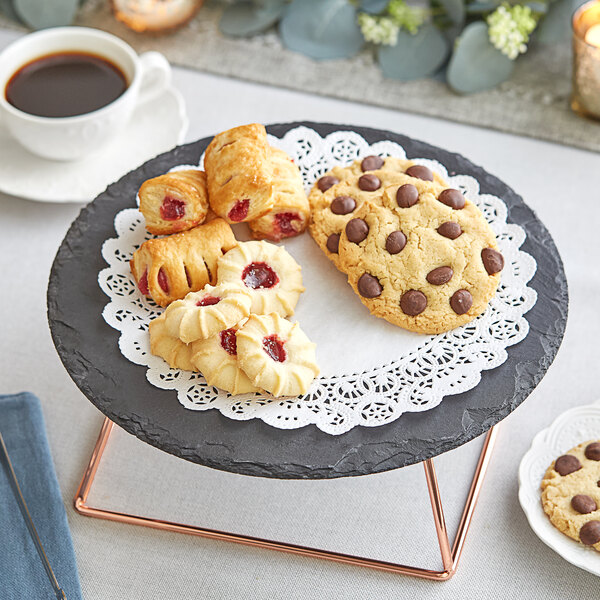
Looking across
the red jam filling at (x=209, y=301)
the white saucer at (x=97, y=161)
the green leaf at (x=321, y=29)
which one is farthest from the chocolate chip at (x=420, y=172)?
the green leaf at (x=321, y=29)

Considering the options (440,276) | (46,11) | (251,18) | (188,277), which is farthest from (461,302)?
(46,11)

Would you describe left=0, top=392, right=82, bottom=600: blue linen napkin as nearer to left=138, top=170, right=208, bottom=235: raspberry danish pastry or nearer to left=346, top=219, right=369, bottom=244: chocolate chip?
left=138, top=170, right=208, bottom=235: raspberry danish pastry

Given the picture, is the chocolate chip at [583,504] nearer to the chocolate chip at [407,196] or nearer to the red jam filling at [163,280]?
the chocolate chip at [407,196]

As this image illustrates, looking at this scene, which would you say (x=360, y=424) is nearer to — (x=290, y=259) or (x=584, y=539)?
(x=290, y=259)

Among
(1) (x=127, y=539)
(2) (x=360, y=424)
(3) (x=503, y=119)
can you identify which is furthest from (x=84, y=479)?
(3) (x=503, y=119)

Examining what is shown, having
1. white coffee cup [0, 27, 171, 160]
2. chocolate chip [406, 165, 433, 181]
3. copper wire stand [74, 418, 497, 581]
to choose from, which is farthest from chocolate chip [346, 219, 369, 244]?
white coffee cup [0, 27, 171, 160]

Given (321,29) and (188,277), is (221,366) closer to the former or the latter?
(188,277)
